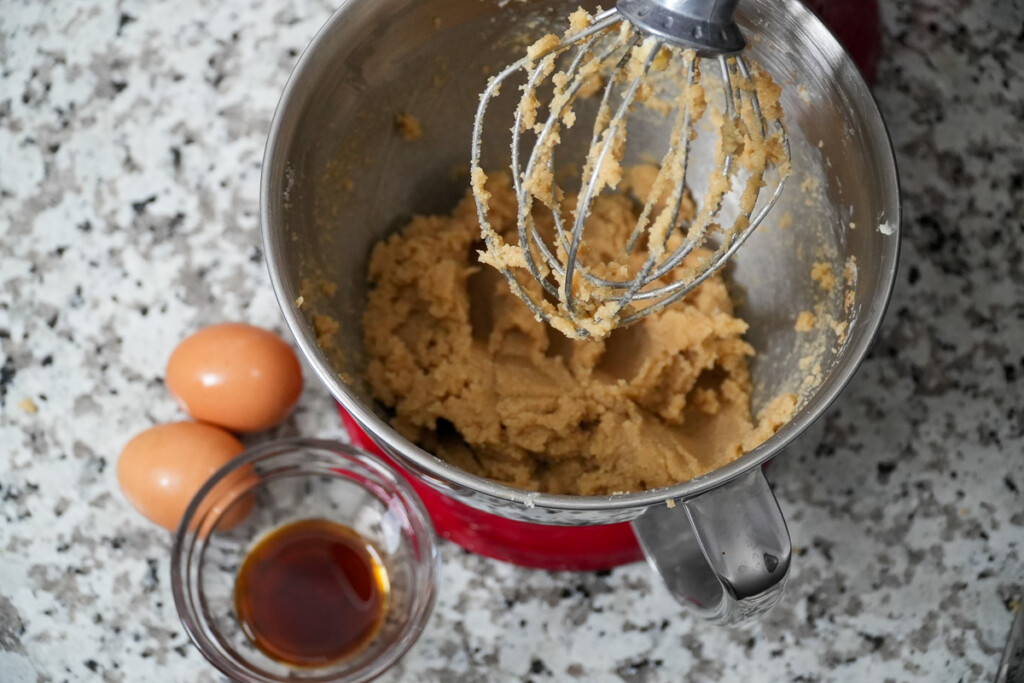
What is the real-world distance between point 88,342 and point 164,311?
9 centimetres

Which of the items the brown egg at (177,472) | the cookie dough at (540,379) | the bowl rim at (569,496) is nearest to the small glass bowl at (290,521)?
the brown egg at (177,472)

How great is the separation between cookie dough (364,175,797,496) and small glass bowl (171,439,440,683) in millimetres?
110

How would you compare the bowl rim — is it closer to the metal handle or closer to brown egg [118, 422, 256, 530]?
the metal handle

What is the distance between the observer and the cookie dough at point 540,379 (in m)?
0.94

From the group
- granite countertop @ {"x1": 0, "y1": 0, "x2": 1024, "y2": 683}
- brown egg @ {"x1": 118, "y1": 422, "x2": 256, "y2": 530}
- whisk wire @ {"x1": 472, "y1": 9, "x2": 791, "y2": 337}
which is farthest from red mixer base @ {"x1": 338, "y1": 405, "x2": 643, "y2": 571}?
whisk wire @ {"x1": 472, "y1": 9, "x2": 791, "y2": 337}

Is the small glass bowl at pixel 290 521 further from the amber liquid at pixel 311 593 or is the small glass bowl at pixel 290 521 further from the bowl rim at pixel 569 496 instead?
the bowl rim at pixel 569 496

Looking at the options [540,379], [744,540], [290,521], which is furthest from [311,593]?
[744,540]

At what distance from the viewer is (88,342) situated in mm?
1083

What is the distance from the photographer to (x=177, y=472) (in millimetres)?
978

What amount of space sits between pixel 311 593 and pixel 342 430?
0.18 metres

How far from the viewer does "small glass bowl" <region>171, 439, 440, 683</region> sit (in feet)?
3.17

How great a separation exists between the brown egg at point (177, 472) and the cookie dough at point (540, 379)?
19 cm

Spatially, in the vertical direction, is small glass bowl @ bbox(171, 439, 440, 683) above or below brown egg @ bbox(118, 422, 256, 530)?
below

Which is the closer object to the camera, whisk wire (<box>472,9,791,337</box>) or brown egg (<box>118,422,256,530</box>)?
whisk wire (<box>472,9,791,337</box>)
